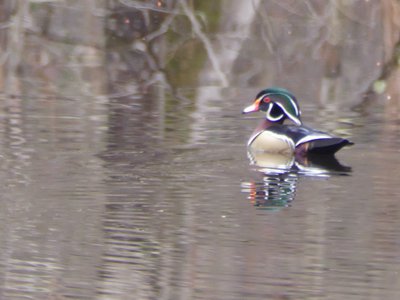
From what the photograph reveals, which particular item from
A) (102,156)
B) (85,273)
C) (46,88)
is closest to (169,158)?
(102,156)

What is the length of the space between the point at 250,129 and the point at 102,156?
2284 mm

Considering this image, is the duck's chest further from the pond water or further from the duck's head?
the duck's head

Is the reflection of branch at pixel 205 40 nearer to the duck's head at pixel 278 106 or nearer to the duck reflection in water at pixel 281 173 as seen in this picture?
the duck's head at pixel 278 106

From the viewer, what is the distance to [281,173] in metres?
10.0

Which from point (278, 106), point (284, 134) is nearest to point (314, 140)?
point (284, 134)

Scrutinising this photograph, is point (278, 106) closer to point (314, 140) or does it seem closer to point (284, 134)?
point (284, 134)

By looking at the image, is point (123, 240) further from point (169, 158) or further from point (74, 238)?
point (169, 158)

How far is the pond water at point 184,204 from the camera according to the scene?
6930 millimetres

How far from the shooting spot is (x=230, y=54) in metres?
16.9

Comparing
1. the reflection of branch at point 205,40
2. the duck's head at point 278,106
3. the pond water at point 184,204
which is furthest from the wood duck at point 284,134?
the reflection of branch at point 205,40

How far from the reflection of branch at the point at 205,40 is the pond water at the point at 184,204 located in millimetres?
1669

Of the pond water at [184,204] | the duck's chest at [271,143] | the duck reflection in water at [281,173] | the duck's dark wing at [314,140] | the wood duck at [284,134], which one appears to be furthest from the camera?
the duck's chest at [271,143]

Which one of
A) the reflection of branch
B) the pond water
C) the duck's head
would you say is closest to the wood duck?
the duck's head

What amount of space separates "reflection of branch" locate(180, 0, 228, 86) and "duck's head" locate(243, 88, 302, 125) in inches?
146
